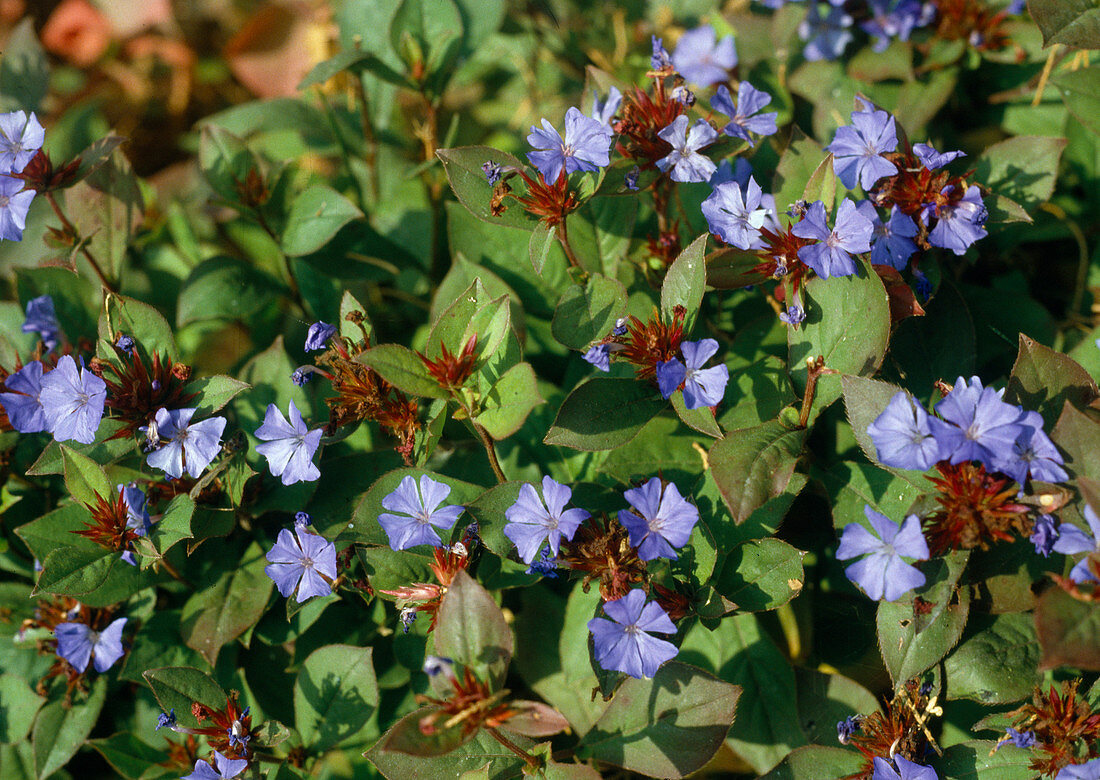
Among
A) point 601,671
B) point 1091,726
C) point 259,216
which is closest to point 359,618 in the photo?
point 601,671

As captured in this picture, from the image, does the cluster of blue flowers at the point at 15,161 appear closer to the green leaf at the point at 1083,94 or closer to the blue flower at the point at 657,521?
the blue flower at the point at 657,521

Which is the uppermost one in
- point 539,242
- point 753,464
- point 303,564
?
Answer: point 539,242

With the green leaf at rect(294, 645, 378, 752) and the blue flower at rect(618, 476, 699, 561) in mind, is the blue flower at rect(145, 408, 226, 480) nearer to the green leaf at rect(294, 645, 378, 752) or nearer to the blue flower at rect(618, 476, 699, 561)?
the green leaf at rect(294, 645, 378, 752)

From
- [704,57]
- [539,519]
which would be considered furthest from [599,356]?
[704,57]

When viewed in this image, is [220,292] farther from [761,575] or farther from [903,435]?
[903,435]

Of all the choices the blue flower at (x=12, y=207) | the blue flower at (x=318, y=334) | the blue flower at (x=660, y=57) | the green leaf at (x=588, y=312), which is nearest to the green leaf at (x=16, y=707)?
the blue flower at (x=12, y=207)

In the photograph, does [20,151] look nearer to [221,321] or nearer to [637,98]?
[221,321]
